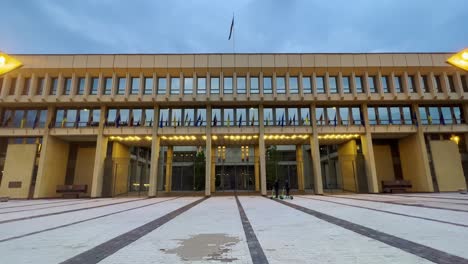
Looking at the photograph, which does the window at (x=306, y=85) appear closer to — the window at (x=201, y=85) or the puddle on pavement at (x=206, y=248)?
the window at (x=201, y=85)

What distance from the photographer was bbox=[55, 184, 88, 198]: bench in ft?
87.6

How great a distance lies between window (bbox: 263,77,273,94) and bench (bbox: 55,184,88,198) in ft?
75.1

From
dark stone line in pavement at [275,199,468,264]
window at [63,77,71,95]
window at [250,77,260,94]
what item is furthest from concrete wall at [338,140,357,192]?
window at [63,77,71,95]

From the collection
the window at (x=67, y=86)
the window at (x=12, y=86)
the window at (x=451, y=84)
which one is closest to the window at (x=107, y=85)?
the window at (x=67, y=86)

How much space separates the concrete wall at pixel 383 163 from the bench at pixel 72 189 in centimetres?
3439

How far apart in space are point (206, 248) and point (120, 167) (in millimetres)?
27767

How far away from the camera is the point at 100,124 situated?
26.8 metres

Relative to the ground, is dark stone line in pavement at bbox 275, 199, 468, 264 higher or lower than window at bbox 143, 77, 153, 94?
lower

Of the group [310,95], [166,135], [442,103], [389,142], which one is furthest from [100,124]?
[442,103]

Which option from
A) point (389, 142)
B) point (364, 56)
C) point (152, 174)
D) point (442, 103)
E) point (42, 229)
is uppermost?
point (364, 56)

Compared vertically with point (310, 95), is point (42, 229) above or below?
below

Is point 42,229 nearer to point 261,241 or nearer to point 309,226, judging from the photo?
point 261,241

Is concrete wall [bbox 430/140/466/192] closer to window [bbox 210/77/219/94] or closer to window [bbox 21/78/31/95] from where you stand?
window [bbox 210/77/219/94]

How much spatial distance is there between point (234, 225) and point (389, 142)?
29980 millimetres
